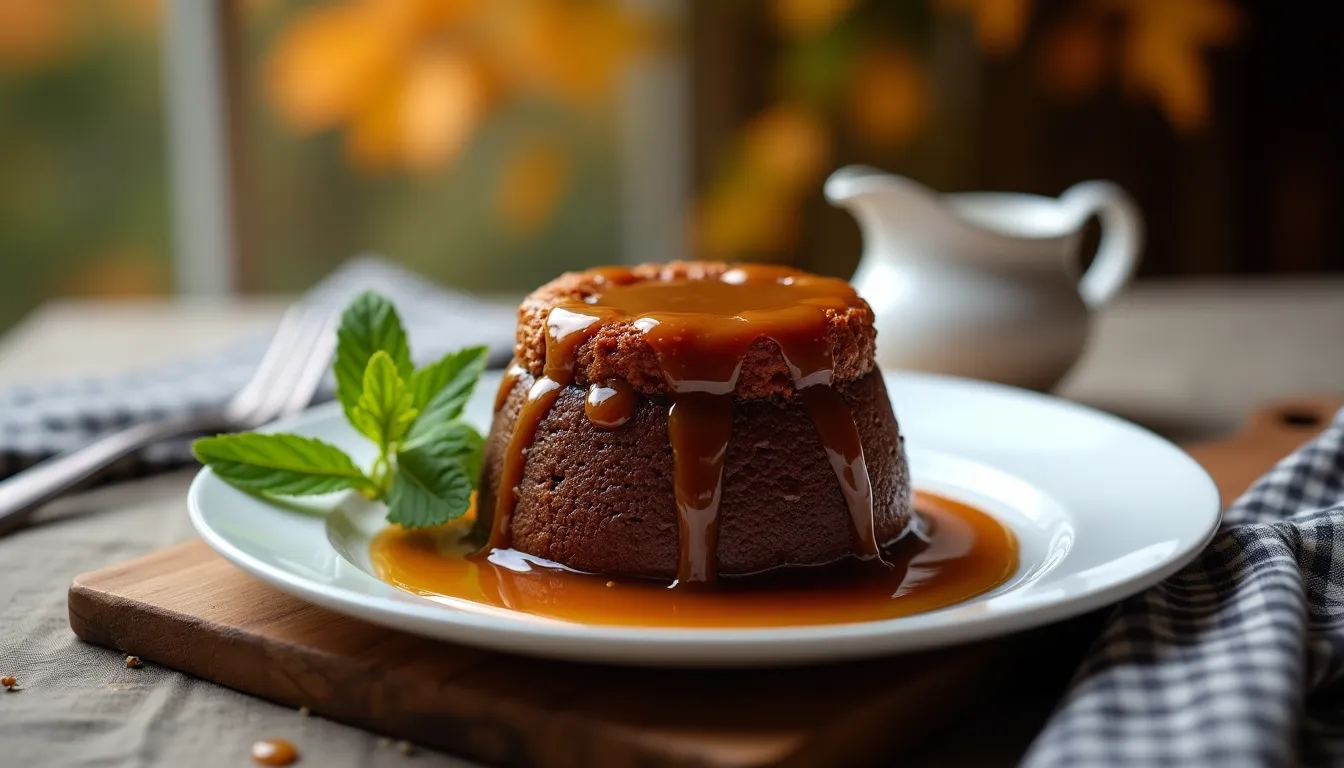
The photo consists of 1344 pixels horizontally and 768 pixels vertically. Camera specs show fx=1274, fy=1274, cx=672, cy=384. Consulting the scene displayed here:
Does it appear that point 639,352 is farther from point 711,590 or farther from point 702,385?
point 711,590

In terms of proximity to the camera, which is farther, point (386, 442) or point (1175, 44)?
point (1175, 44)

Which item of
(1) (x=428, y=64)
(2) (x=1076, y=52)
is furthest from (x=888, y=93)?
(1) (x=428, y=64)

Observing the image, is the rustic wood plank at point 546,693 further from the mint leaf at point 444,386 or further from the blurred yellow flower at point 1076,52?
the blurred yellow flower at point 1076,52

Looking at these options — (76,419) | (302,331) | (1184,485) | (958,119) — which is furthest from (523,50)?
(1184,485)

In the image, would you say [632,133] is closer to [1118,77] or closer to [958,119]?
[958,119]

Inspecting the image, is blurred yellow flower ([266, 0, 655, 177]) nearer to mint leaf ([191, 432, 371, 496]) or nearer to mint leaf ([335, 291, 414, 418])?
mint leaf ([335, 291, 414, 418])

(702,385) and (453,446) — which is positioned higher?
(702,385)

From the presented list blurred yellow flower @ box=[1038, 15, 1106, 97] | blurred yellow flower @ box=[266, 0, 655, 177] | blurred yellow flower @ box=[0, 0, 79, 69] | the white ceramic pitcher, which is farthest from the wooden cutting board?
blurred yellow flower @ box=[1038, 15, 1106, 97]
